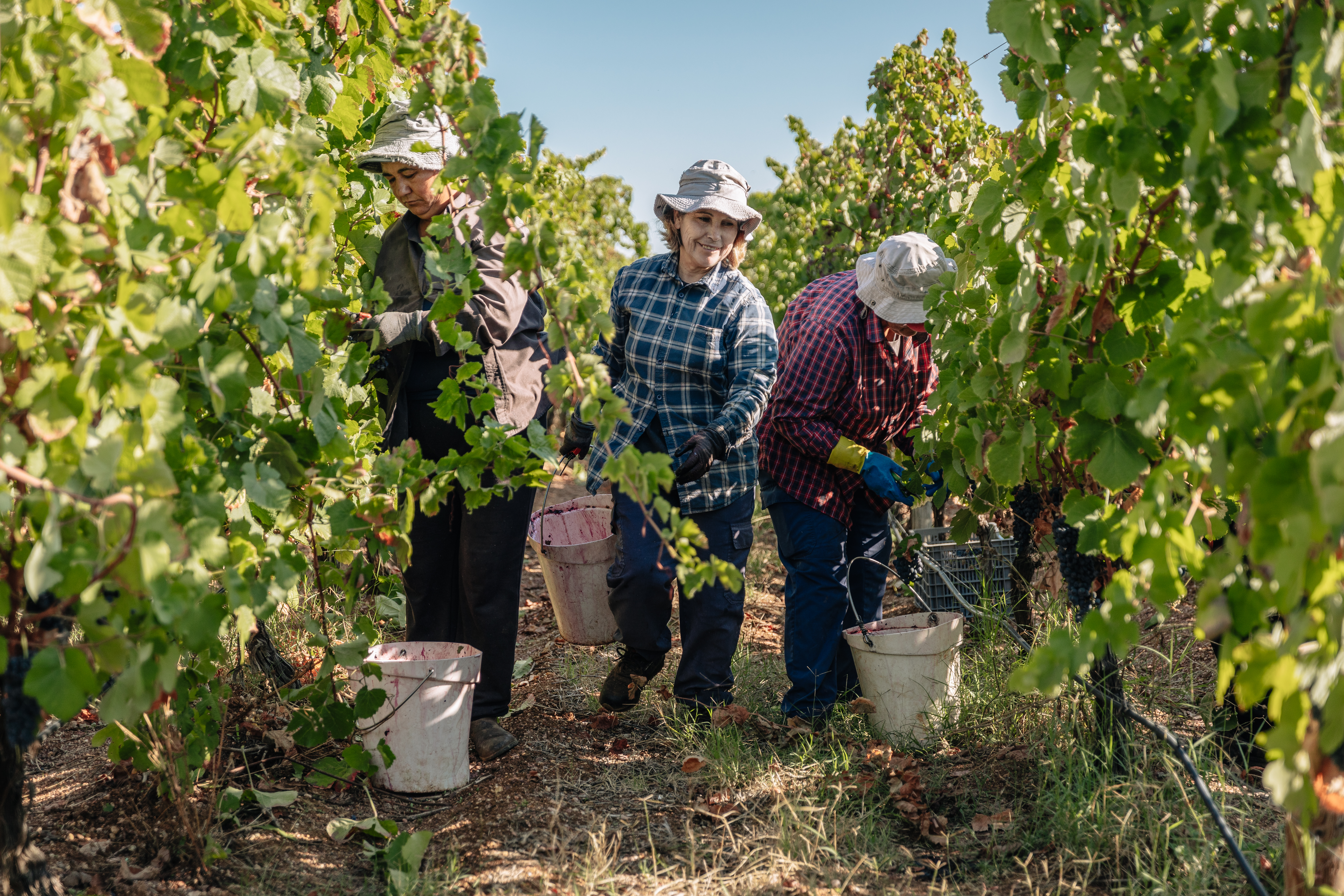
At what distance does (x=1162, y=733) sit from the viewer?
7.43ft

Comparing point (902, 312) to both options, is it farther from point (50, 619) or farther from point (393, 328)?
point (50, 619)

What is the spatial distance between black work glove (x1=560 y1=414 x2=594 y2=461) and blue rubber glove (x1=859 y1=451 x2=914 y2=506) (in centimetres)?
92

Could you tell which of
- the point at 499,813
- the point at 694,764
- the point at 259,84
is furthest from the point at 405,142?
the point at 694,764

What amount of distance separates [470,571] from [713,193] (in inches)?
56.1

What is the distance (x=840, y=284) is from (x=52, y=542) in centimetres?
254

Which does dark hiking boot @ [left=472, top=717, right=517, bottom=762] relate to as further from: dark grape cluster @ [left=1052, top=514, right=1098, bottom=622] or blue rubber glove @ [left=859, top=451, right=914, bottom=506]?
dark grape cluster @ [left=1052, top=514, right=1098, bottom=622]

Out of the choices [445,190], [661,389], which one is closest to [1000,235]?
[661,389]

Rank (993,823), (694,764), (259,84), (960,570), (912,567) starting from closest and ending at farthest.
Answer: (259,84) → (993,823) → (694,764) → (912,567) → (960,570)

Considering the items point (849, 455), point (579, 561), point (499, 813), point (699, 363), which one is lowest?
point (499, 813)

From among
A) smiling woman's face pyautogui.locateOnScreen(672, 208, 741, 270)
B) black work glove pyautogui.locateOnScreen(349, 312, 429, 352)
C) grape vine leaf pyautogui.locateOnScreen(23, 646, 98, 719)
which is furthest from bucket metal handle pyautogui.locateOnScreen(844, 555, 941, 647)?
grape vine leaf pyautogui.locateOnScreen(23, 646, 98, 719)

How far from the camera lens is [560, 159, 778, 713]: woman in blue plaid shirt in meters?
3.24

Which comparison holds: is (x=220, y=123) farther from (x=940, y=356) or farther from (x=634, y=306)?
(x=940, y=356)

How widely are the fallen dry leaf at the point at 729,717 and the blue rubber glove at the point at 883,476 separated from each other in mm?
824

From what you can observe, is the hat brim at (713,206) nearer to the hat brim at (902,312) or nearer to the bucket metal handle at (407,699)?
the hat brim at (902,312)
